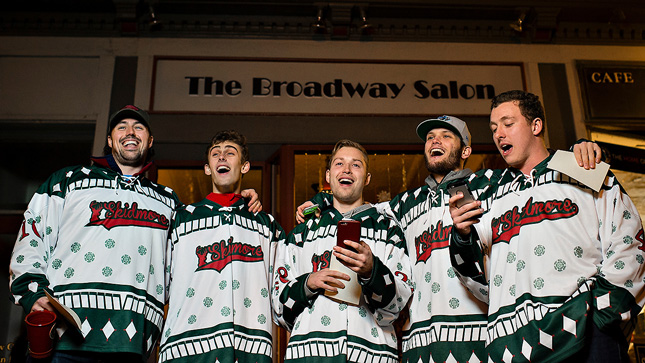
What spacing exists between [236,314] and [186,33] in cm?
375

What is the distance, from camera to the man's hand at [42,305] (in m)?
2.57

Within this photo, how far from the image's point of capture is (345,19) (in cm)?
584

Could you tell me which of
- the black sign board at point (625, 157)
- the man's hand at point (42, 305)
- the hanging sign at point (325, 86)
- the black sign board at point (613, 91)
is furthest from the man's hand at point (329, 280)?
the black sign board at point (613, 91)

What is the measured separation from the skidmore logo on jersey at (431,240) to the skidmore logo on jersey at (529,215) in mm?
344

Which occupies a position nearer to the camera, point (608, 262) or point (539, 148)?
point (608, 262)

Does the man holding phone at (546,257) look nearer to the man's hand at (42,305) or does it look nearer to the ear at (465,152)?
the ear at (465,152)

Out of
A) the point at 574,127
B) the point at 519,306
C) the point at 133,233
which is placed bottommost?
the point at 519,306

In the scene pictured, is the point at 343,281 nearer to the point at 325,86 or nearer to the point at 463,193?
the point at 463,193

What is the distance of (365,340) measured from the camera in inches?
110

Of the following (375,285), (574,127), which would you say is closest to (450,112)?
(574,127)

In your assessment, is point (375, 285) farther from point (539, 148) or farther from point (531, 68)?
point (531, 68)

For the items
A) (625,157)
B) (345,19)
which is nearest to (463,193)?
(345,19)

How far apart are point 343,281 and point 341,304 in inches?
4.5

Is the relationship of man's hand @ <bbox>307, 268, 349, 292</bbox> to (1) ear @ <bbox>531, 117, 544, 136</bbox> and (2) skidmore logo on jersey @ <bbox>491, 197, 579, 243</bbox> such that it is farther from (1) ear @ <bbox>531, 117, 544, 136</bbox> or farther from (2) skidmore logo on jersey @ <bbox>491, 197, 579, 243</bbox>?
(1) ear @ <bbox>531, 117, 544, 136</bbox>
